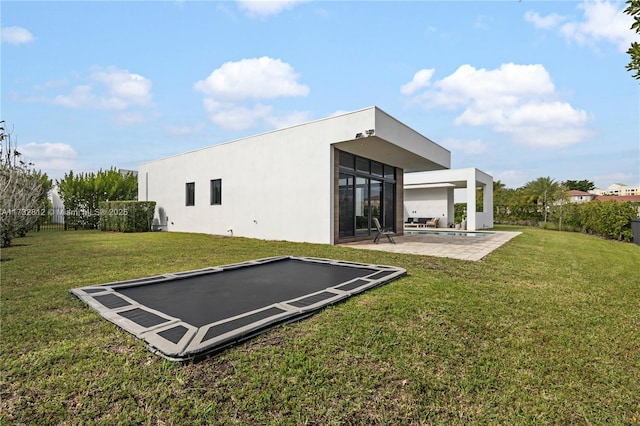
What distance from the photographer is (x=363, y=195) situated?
11664 millimetres

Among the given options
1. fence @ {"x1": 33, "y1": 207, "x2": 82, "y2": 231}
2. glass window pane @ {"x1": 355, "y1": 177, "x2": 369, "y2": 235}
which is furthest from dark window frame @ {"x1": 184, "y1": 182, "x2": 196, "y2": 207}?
glass window pane @ {"x1": 355, "y1": 177, "x2": 369, "y2": 235}

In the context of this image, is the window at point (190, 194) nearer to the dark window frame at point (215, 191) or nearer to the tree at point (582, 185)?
the dark window frame at point (215, 191)

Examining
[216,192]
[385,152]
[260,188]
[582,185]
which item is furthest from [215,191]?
[582,185]

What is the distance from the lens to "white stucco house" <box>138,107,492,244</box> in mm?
9398

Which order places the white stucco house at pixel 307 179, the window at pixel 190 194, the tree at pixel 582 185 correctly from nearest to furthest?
the white stucco house at pixel 307 179 < the window at pixel 190 194 < the tree at pixel 582 185

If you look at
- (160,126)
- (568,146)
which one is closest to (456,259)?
(160,126)

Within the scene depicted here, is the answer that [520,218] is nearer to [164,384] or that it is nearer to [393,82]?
[393,82]

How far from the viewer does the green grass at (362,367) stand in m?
1.67

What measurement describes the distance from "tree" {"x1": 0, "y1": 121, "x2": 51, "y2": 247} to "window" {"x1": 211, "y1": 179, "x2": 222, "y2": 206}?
595 centimetres

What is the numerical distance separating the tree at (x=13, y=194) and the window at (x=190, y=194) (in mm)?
5434

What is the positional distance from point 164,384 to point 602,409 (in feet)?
8.67

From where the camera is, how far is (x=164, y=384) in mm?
1863

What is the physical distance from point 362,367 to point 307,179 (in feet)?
26.6

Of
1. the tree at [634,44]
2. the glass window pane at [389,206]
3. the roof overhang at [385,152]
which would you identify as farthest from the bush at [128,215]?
the tree at [634,44]
